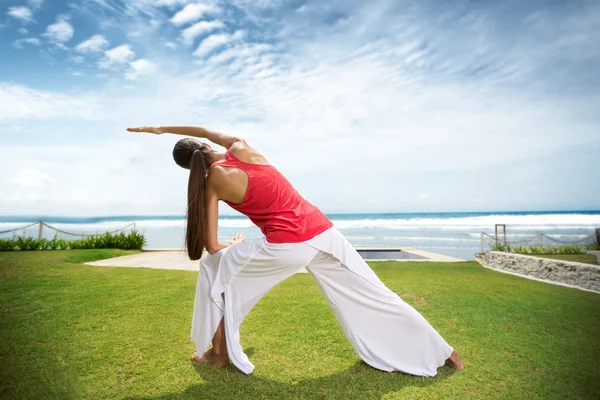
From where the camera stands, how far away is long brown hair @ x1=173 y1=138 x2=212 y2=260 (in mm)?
2594

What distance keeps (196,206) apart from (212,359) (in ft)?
4.11

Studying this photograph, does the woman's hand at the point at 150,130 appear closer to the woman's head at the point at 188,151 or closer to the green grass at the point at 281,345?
the woman's head at the point at 188,151

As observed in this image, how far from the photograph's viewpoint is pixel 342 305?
9.36 ft

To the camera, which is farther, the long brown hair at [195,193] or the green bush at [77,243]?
the green bush at [77,243]

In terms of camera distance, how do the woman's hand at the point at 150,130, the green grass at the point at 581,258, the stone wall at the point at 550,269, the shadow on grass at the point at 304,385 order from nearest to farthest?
1. the shadow on grass at the point at 304,385
2. the woman's hand at the point at 150,130
3. the stone wall at the point at 550,269
4. the green grass at the point at 581,258

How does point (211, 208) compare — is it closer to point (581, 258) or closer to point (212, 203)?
point (212, 203)

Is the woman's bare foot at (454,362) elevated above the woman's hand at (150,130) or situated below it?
below

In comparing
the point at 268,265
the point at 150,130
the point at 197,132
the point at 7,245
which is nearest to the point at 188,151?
the point at 197,132

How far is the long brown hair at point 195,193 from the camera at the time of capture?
2.59m

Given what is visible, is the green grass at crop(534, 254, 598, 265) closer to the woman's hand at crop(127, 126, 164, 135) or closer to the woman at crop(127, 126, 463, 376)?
the woman at crop(127, 126, 463, 376)

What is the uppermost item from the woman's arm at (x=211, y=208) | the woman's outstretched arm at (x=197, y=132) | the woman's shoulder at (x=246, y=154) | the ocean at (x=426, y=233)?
the woman's outstretched arm at (x=197, y=132)

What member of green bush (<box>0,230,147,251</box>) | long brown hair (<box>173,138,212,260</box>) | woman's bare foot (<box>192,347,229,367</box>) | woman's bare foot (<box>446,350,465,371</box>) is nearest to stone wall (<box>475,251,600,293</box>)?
woman's bare foot (<box>446,350,465,371</box>)

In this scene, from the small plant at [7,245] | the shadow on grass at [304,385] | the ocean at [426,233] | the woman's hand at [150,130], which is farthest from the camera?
A: the ocean at [426,233]

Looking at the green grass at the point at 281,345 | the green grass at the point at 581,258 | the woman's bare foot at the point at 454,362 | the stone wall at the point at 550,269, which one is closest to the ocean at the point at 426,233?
the green grass at the point at 581,258
